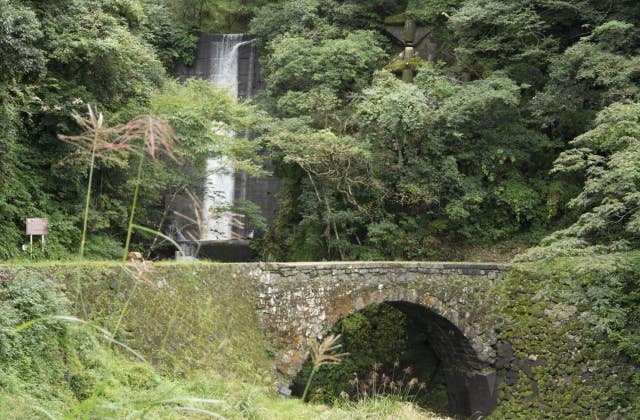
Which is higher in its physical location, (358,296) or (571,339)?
(358,296)

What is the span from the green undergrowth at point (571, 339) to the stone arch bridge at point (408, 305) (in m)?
0.40

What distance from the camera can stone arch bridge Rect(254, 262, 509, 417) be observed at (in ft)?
34.0

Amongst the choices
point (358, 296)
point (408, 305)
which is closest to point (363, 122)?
point (408, 305)

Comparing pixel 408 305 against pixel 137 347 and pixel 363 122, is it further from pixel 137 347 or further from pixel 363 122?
pixel 137 347

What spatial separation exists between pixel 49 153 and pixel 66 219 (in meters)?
1.50

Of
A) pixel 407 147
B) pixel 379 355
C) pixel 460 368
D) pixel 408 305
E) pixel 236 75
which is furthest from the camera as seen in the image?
pixel 236 75

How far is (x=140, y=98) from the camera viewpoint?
1542 cm

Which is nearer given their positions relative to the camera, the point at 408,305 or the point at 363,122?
the point at 408,305

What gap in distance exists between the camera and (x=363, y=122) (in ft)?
55.0

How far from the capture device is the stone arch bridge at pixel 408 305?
34.0 feet

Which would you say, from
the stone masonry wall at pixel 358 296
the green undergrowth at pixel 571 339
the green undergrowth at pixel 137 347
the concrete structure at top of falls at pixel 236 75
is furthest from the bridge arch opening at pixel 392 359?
the concrete structure at top of falls at pixel 236 75

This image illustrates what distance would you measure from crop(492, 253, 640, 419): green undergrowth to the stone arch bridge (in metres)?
0.40

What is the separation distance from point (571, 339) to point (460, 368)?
8.51ft

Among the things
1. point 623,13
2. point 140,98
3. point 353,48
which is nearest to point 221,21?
point 353,48
